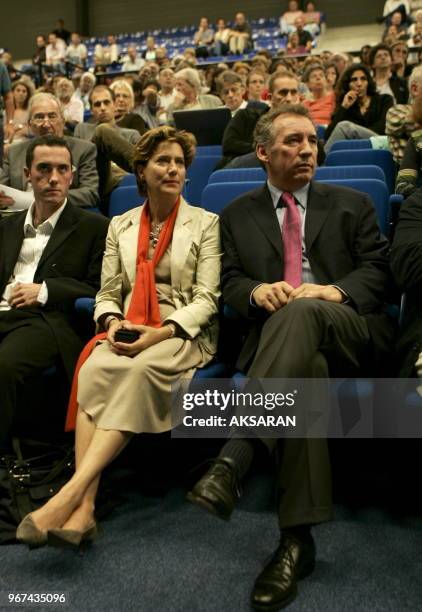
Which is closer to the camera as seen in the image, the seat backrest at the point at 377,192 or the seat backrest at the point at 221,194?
the seat backrest at the point at 377,192

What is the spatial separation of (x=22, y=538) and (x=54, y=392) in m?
0.60

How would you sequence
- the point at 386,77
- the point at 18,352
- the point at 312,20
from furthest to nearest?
the point at 312,20, the point at 386,77, the point at 18,352

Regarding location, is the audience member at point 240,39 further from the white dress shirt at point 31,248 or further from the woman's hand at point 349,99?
A: the white dress shirt at point 31,248

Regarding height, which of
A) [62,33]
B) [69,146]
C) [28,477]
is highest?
[62,33]

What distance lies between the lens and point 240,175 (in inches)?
98.1

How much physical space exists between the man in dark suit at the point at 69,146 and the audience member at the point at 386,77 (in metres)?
2.48

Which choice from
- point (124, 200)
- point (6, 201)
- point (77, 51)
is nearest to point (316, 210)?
point (124, 200)

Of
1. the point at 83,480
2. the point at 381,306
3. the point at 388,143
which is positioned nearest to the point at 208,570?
the point at 83,480

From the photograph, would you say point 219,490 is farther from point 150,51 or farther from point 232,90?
point 150,51

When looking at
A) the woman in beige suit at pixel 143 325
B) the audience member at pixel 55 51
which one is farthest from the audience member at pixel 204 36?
the woman in beige suit at pixel 143 325

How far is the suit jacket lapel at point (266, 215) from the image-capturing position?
1789mm

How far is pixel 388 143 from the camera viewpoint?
2.90m

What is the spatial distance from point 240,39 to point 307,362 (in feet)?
32.0

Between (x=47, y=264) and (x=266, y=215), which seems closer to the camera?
(x=266, y=215)
